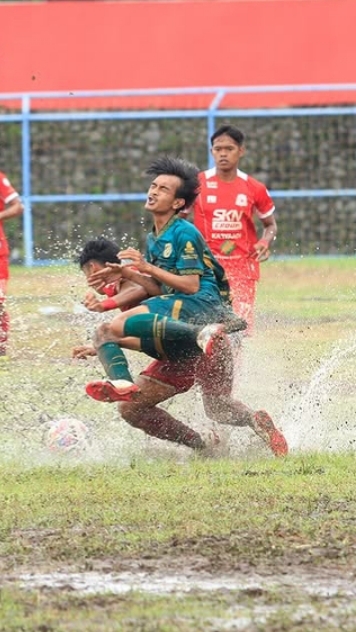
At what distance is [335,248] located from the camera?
74.2 feet

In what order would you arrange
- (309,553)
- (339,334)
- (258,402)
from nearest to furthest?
(309,553) < (258,402) < (339,334)

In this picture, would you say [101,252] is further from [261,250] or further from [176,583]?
[176,583]

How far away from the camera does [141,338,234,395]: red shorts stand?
8.92 meters

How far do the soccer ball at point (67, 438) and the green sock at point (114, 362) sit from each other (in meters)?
0.56

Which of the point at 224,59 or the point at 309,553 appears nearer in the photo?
the point at 309,553

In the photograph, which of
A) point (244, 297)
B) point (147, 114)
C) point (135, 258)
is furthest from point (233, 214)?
point (147, 114)

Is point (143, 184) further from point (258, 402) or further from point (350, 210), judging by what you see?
point (258, 402)

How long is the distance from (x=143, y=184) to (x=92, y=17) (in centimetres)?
289

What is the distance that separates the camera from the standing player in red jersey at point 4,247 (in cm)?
1281

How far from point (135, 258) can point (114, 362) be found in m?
0.62

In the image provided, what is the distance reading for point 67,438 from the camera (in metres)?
9.15

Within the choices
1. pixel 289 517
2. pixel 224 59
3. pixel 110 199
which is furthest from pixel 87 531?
pixel 224 59

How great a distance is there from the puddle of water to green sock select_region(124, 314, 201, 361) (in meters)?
2.62

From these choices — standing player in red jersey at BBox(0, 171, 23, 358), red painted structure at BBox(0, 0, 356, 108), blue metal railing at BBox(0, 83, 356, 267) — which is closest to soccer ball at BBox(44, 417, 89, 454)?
standing player in red jersey at BBox(0, 171, 23, 358)
